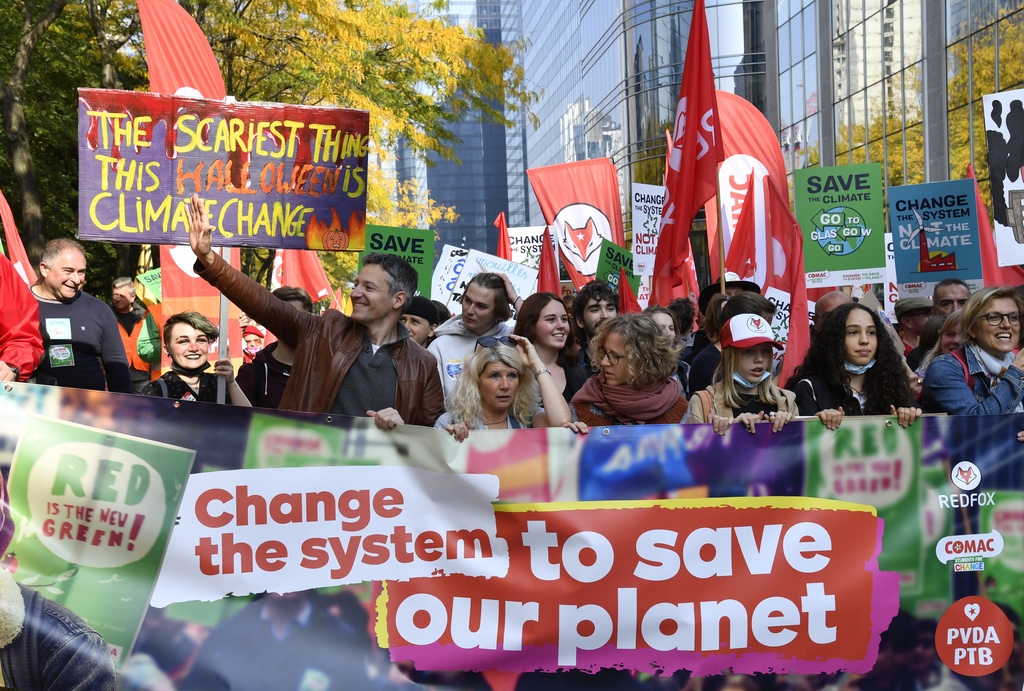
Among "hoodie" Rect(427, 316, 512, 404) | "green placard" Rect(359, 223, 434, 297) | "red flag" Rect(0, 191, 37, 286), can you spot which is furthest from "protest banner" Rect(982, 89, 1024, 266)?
"red flag" Rect(0, 191, 37, 286)

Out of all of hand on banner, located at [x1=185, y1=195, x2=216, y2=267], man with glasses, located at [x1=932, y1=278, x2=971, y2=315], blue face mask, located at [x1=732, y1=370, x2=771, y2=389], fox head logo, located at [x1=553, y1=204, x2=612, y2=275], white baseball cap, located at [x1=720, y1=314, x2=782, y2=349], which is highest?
fox head logo, located at [x1=553, y1=204, x2=612, y2=275]

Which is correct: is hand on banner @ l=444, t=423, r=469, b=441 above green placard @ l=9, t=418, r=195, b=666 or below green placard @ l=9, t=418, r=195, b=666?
above

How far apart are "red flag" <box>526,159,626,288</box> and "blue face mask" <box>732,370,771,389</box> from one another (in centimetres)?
982

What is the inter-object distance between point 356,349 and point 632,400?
1.17 meters

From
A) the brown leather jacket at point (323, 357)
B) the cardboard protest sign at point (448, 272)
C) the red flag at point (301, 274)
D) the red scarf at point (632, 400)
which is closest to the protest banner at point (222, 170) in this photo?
the brown leather jacket at point (323, 357)

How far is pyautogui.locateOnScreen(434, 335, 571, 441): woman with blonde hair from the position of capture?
452 centimetres

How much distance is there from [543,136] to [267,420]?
307 feet

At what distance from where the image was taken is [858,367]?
4723 mm

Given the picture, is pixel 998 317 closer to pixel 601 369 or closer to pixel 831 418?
pixel 831 418

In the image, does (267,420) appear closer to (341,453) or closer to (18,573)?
(341,453)

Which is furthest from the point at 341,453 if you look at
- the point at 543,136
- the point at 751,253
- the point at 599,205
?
the point at 543,136

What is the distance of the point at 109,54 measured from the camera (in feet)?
54.3

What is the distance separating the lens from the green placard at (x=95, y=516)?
381 cm

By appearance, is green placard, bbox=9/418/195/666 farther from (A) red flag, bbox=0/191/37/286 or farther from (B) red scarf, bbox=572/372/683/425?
(A) red flag, bbox=0/191/37/286
